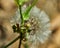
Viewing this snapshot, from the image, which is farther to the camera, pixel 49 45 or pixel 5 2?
pixel 5 2

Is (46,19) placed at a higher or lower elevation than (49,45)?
higher

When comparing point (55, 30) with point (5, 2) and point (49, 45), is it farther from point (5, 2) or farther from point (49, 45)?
point (5, 2)

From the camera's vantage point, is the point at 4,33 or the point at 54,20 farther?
the point at 54,20

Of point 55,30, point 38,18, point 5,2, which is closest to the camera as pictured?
point 38,18

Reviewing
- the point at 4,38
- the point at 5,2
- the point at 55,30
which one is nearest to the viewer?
the point at 4,38

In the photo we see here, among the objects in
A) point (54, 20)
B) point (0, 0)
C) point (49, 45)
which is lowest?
point (49, 45)

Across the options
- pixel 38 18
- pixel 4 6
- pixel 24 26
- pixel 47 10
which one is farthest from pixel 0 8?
pixel 24 26

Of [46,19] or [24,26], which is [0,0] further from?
[24,26]

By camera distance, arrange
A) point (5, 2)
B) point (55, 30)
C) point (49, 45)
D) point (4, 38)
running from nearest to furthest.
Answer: point (4, 38) < point (49, 45) < point (55, 30) < point (5, 2)

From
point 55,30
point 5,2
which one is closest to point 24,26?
point 55,30
